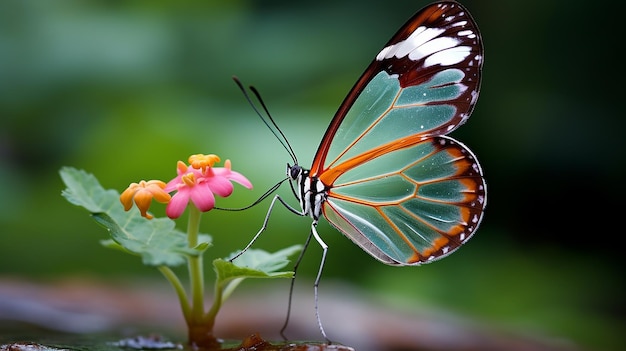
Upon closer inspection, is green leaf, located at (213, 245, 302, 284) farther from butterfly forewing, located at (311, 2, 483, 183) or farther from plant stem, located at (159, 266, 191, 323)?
butterfly forewing, located at (311, 2, 483, 183)

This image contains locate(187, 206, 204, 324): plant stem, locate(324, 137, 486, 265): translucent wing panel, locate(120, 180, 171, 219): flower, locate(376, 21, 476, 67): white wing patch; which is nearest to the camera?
locate(120, 180, 171, 219): flower

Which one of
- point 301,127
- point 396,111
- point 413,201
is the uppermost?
point 301,127

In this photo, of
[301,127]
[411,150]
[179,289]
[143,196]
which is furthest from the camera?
[301,127]

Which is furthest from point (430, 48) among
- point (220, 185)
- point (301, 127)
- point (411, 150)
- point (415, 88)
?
point (301, 127)

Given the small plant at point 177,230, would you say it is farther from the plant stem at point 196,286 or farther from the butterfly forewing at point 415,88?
the butterfly forewing at point 415,88

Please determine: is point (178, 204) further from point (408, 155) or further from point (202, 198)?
point (408, 155)

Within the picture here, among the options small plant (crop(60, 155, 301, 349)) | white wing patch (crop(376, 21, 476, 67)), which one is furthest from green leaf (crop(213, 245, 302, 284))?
white wing patch (crop(376, 21, 476, 67))
